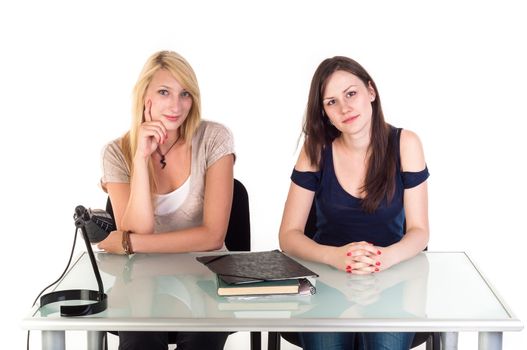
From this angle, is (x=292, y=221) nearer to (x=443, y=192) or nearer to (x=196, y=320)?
(x=196, y=320)

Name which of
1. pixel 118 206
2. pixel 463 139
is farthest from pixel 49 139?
pixel 463 139

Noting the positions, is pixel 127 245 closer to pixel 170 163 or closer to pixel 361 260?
pixel 170 163

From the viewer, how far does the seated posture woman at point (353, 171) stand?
306 cm

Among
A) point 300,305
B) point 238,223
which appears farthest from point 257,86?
point 300,305

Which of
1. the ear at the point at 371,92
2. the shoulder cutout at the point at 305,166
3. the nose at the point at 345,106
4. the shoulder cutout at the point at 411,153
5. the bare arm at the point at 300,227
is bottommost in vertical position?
the bare arm at the point at 300,227

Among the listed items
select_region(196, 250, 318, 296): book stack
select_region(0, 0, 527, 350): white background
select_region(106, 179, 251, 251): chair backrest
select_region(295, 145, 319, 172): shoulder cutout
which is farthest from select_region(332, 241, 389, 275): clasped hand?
select_region(0, 0, 527, 350): white background

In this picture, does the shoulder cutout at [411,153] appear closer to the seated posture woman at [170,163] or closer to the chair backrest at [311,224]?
the chair backrest at [311,224]

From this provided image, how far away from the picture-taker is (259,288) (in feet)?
8.07

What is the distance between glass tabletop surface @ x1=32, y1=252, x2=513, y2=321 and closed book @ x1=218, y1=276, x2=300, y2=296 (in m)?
0.02

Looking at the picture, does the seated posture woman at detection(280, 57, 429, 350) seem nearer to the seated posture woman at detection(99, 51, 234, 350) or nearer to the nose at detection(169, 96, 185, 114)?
the seated posture woman at detection(99, 51, 234, 350)

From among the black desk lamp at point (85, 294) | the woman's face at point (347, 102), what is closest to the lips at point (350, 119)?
the woman's face at point (347, 102)

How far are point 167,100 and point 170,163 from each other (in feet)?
0.77

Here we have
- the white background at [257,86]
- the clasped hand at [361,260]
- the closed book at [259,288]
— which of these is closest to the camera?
the closed book at [259,288]

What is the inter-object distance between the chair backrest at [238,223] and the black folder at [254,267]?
0.61 m
